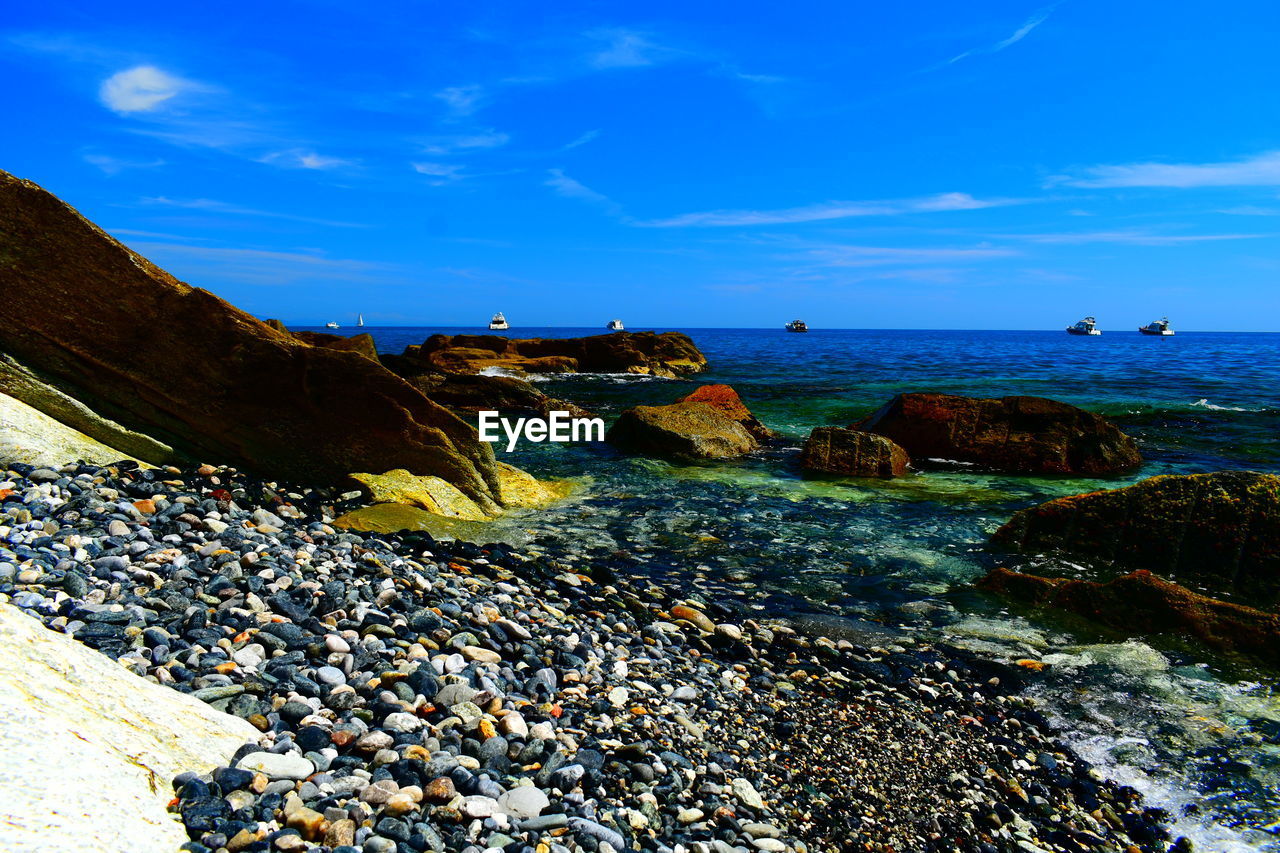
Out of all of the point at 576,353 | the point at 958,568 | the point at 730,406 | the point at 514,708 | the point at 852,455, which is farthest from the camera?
the point at 576,353

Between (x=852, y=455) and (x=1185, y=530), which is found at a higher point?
(x=852, y=455)

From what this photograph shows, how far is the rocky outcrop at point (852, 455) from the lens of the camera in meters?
13.3

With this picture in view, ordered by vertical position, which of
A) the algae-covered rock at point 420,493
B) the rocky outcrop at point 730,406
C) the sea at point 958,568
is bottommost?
the sea at point 958,568

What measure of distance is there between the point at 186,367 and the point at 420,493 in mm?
3154

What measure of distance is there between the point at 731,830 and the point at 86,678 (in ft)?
9.55

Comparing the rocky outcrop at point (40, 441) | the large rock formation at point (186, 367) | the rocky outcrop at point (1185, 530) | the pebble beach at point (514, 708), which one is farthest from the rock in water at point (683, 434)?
the rocky outcrop at point (40, 441)

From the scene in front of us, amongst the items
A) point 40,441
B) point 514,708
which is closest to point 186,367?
point 40,441

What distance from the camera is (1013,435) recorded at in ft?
47.1

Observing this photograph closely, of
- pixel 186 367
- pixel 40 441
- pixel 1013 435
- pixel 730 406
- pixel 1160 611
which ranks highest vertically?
pixel 186 367

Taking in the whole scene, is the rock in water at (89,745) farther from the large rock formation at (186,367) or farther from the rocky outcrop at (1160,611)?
the rocky outcrop at (1160,611)

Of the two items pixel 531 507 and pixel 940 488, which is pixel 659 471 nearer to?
pixel 531 507

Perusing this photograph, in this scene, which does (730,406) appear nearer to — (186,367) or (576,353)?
(186,367)

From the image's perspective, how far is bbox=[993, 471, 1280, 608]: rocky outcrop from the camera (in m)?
7.51

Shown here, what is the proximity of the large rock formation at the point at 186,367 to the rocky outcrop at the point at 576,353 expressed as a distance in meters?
28.8
